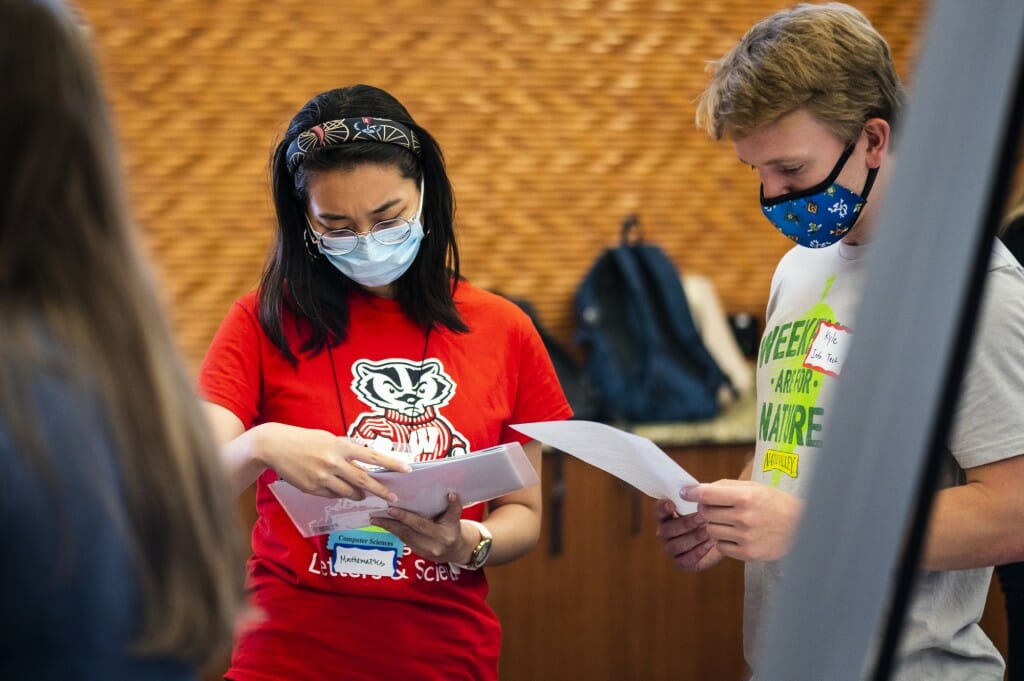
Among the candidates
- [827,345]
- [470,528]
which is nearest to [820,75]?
[827,345]

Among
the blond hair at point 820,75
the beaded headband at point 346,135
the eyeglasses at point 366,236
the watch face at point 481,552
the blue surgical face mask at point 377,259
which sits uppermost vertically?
the blond hair at point 820,75

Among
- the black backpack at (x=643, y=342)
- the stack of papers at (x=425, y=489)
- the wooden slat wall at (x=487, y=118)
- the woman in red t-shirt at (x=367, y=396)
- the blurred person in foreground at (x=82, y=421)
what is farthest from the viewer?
the wooden slat wall at (x=487, y=118)

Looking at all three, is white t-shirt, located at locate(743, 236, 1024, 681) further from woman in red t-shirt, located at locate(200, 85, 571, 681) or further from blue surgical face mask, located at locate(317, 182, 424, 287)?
blue surgical face mask, located at locate(317, 182, 424, 287)

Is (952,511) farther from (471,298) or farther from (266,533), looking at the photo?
(266,533)

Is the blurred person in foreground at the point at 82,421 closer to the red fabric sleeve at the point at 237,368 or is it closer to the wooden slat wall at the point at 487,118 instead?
the red fabric sleeve at the point at 237,368

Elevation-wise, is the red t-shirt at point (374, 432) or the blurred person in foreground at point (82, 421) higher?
the blurred person in foreground at point (82, 421)

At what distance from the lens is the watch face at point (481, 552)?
160 cm

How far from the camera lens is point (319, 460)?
144 centimetres

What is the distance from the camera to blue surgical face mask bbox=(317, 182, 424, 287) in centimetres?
168

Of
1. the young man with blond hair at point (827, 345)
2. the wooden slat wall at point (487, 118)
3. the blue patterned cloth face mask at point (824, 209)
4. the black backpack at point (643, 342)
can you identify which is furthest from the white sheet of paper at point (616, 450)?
the wooden slat wall at point (487, 118)

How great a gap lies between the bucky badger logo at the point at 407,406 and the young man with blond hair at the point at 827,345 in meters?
0.36

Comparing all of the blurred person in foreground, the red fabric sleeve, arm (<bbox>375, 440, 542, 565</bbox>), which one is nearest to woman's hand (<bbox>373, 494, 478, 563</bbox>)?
arm (<bbox>375, 440, 542, 565</bbox>)

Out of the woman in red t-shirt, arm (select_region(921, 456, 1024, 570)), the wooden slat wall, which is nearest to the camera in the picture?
arm (select_region(921, 456, 1024, 570))

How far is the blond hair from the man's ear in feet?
0.06
